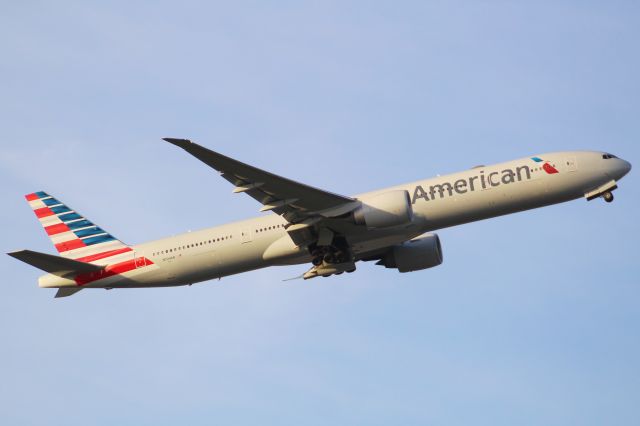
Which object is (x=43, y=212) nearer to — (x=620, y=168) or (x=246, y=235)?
(x=246, y=235)

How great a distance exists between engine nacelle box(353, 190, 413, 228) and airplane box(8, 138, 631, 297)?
44 millimetres

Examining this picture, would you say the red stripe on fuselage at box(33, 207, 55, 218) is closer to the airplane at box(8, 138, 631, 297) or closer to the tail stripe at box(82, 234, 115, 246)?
the tail stripe at box(82, 234, 115, 246)

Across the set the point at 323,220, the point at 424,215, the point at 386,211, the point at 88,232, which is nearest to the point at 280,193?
the point at 323,220

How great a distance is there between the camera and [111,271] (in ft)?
160

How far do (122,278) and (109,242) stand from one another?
2514 millimetres

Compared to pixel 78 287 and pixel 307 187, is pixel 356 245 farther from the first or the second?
pixel 78 287

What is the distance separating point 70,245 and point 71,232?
0.74m

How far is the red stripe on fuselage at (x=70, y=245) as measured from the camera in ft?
166

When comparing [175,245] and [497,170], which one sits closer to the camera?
[497,170]

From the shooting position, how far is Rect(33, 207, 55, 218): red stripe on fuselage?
52.0 m

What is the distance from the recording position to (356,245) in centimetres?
4644

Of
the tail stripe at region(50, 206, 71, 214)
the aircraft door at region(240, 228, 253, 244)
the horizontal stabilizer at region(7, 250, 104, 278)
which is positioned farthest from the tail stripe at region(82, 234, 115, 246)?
the aircraft door at region(240, 228, 253, 244)

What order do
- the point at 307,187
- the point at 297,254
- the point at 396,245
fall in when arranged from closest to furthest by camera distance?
the point at 307,187 → the point at 297,254 → the point at 396,245

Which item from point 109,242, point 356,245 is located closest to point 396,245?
point 356,245
